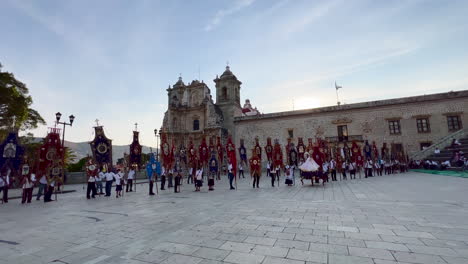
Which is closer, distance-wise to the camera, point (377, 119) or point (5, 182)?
point (5, 182)

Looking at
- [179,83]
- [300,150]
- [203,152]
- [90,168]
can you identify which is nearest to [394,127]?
[300,150]

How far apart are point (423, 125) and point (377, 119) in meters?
4.72

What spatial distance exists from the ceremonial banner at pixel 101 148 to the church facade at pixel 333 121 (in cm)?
969

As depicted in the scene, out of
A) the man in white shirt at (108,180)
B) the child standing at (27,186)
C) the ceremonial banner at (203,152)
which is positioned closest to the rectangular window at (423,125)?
the ceremonial banner at (203,152)

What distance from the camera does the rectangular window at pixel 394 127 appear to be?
25.9m

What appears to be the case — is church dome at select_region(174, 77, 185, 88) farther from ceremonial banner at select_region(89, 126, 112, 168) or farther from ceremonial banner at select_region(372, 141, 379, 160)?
ceremonial banner at select_region(372, 141, 379, 160)

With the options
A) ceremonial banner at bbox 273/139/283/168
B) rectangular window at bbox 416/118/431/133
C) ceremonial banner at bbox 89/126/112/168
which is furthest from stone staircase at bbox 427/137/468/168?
ceremonial banner at bbox 89/126/112/168

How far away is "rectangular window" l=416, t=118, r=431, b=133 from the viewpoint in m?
24.8

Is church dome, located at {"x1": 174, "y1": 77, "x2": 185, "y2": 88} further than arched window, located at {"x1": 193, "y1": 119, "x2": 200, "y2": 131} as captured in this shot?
Yes

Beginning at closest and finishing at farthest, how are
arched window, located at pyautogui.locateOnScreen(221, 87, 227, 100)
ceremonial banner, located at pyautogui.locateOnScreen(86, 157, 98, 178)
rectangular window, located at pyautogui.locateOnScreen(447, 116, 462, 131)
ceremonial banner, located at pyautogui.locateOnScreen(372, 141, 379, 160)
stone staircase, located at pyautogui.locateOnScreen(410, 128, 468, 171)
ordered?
ceremonial banner, located at pyautogui.locateOnScreen(86, 157, 98, 178)
ceremonial banner, located at pyautogui.locateOnScreen(372, 141, 379, 160)
stone staircase, located at pyautogui.locateOnScreen(410, 128, 468, 171)
rectangular window, located at pyautogui.locateOnScreen(447, 116, 462, 131)
arched window, located at pyautogui.locateOnScreen(221, 87, 227, 100)

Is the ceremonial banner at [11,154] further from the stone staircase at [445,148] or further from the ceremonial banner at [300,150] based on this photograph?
the stone staircase at [445,148]

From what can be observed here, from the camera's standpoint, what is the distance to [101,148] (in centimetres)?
1267

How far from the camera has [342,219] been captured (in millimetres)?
5090

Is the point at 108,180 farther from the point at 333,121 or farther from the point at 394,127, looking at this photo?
the point at 394,127
